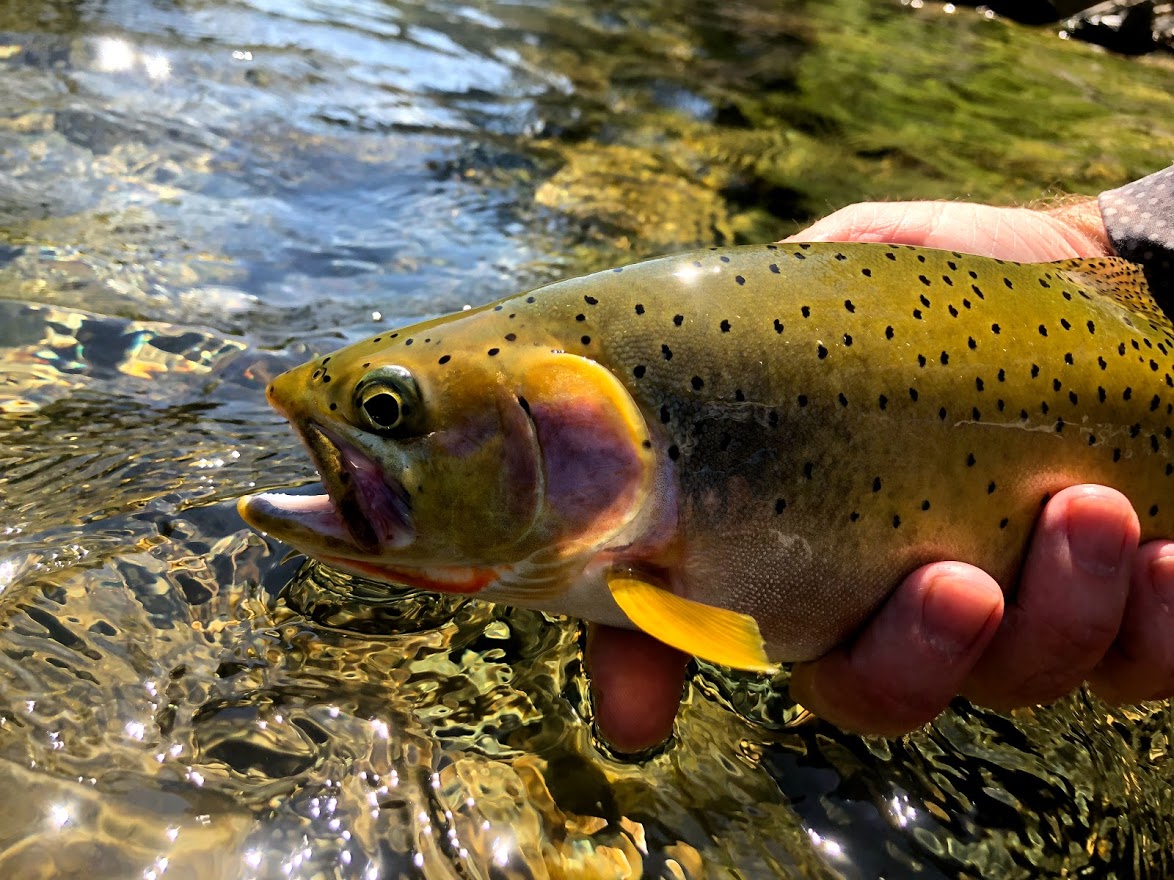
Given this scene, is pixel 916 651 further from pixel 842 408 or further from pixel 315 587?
pixel 315 587

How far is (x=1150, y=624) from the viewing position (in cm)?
253

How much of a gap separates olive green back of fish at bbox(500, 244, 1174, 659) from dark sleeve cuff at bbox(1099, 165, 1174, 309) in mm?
1282

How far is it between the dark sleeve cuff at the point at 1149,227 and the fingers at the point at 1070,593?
5.28 ft

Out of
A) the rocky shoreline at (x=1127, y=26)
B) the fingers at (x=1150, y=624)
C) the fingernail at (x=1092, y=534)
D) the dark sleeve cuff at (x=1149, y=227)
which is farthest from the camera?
the rocky shoreline at (x=1127, y=26)

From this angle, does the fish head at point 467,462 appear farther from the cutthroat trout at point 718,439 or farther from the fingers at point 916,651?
the fingers at point 916,651

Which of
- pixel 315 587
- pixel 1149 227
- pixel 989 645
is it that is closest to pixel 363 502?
pixel 315 587

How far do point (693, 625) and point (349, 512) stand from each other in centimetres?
85

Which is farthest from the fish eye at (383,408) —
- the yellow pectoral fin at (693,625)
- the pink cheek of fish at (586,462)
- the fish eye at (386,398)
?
the yellow pectoral fin at (693,625)

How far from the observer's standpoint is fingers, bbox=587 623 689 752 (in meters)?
2.42

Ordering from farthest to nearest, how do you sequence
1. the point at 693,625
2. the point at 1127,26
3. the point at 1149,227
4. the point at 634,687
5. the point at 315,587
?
the point at 1127,26
the point at 1149,227
the point at 315,587
the point at 634,687
the point at 693,625

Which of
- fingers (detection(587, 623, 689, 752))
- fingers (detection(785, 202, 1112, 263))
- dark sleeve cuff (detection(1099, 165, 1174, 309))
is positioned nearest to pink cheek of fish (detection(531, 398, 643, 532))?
fingers (detection(587, 623, 689, 752))

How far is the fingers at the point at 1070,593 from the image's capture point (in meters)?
2.33

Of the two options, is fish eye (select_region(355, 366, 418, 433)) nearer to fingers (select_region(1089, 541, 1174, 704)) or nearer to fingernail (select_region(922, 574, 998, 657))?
fingernail (select_region(922, 574, 998, 657))

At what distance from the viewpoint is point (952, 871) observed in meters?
2.45
